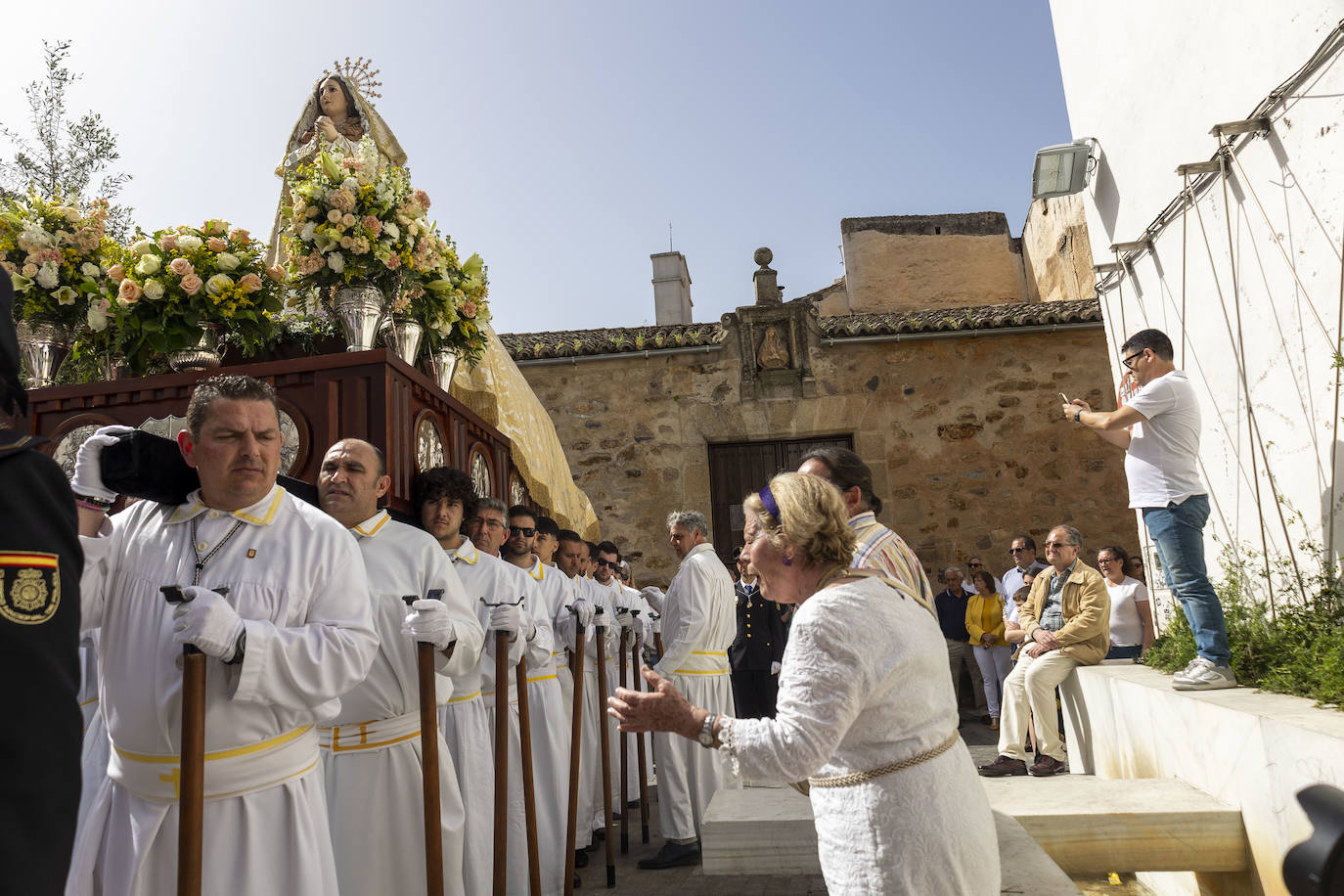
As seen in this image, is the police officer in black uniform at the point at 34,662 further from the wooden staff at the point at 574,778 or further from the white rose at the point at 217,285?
the wooden staff at the point at 574,778

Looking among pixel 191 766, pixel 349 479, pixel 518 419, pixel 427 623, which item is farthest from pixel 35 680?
pixel 518 419

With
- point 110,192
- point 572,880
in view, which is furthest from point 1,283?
point 110,192

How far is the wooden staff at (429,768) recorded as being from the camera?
3.04 metres

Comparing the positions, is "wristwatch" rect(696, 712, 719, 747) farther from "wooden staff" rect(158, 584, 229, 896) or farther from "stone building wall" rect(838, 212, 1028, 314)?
"stone building wall" rect(838, 212, 1028, 314)

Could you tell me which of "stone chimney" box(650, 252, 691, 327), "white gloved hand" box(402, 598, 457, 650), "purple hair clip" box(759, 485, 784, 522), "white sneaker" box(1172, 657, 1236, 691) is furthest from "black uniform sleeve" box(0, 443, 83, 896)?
"stone chimney" box(650, 252, 691, 327)

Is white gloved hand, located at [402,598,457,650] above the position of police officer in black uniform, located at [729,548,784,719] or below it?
above

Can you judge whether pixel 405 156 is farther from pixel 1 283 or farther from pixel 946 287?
pixel 946 287

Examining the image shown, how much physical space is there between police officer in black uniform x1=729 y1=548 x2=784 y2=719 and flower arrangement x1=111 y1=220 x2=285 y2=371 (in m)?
4.94

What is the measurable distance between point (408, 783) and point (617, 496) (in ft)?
28.2

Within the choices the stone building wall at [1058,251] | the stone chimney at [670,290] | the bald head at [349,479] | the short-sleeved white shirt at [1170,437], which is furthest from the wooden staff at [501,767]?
the stone building wall at [1058,251]

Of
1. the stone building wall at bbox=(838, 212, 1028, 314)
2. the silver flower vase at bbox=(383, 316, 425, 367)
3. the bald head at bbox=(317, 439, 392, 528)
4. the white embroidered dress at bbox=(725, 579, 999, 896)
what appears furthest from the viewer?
the stone building wall at bbox=(838, 212, 1028, 314)

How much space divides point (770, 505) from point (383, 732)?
1.87 m

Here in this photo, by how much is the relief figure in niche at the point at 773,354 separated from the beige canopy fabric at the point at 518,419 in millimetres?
5264

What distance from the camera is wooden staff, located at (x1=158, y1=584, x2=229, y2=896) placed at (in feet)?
6.82
